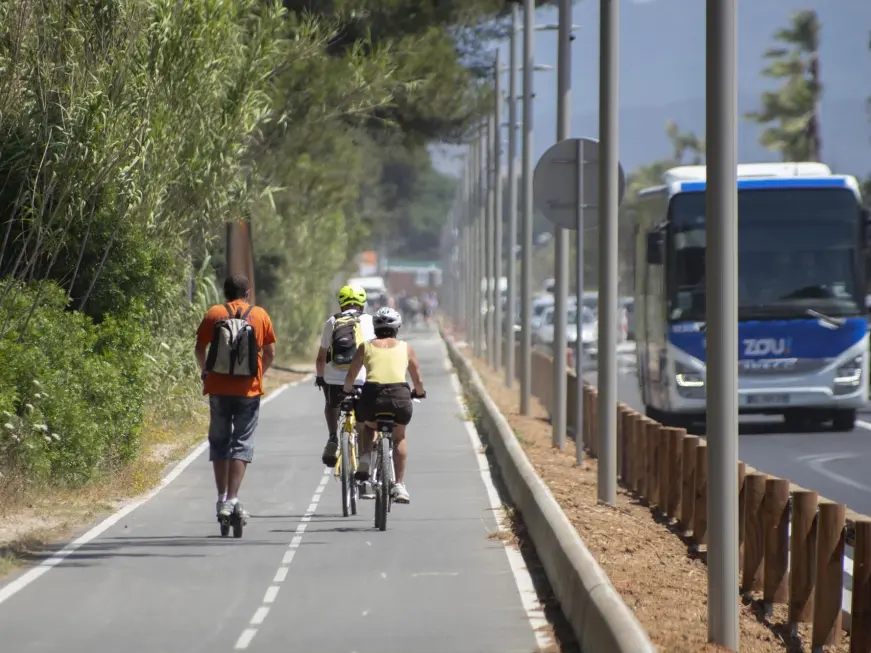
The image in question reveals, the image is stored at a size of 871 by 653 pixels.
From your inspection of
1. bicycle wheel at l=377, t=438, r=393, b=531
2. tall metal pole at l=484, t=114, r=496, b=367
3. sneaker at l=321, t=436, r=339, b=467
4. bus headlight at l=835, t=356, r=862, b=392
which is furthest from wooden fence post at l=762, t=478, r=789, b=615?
tall metal pole at l=484, t=114, r=496, b=367

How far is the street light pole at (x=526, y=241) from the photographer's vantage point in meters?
28.3

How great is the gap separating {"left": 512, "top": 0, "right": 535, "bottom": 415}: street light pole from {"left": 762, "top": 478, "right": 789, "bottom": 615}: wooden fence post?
16721 millimetres

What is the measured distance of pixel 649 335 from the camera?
26.9 m

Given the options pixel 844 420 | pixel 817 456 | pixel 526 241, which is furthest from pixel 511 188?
pixel 817 456

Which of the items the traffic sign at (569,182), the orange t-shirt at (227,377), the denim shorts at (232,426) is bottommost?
the denim shorts at (232,426)

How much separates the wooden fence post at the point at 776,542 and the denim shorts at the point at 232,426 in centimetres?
401

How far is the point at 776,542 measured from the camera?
10.9m

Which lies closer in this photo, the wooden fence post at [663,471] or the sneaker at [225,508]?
the sneaker at [225,508]

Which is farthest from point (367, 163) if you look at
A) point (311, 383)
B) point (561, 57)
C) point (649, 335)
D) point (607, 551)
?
point (607, 551)

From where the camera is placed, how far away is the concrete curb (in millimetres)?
7918

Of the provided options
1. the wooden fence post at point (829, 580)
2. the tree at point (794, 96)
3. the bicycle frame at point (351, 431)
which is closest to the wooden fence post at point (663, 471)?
the bicycle frame at point (351, 431)

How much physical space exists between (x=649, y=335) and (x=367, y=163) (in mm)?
55994

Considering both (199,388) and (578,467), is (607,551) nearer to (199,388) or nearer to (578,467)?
(578,467)

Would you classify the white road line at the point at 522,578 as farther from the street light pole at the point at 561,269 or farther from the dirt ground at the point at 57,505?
the dirt ground at the point at 57,505
